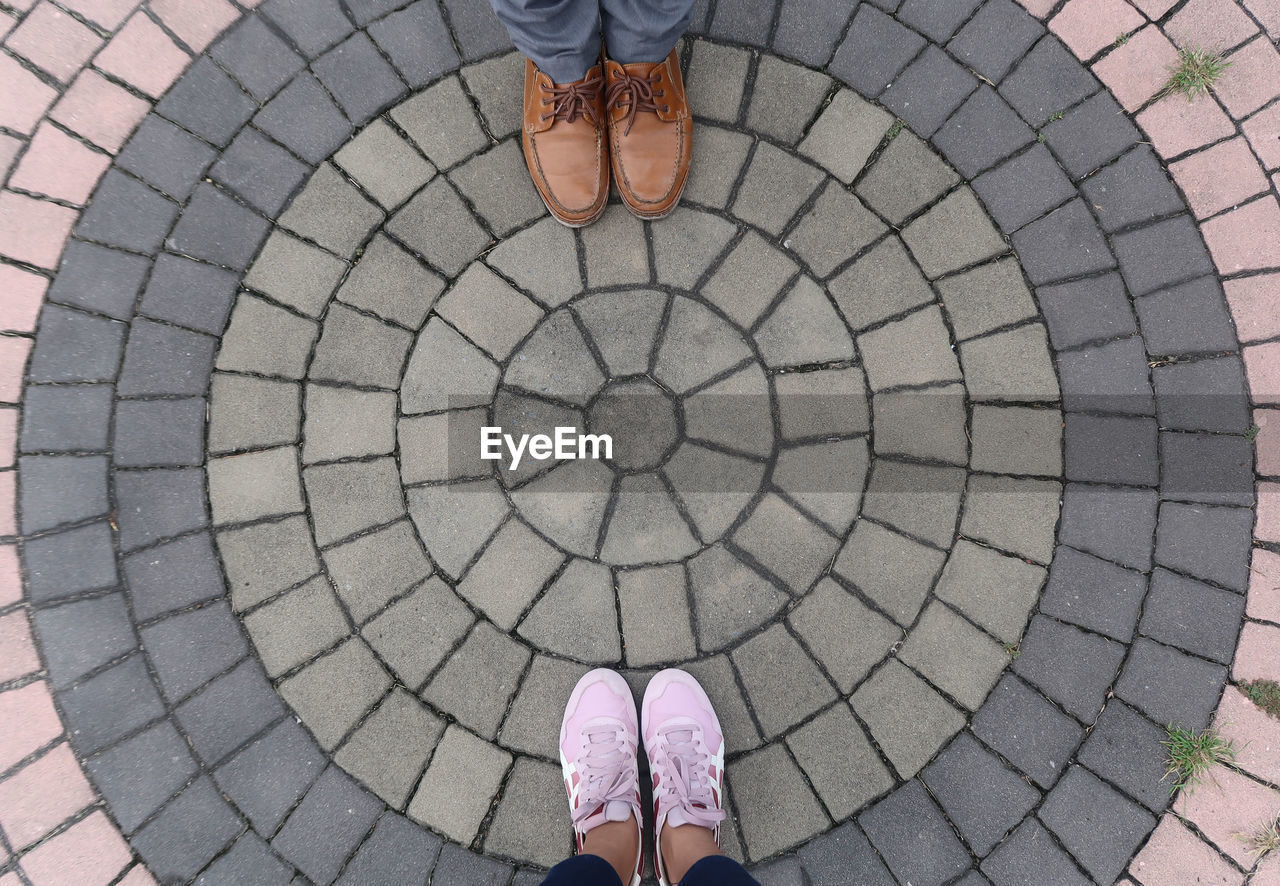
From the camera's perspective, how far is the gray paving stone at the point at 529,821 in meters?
2.46

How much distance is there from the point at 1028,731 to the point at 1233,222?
6.87 ft

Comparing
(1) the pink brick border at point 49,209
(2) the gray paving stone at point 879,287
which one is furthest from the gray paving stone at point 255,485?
(2) the gray paving stone at point 879,287

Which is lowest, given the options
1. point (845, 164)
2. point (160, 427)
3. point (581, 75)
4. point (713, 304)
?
point (160, 427)

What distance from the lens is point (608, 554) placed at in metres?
2.61

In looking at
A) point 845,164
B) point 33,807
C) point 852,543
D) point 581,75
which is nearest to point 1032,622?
point 852,543

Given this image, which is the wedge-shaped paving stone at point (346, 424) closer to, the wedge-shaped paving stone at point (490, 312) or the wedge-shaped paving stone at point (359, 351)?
the wedge-shaped paving stone at point (359, 351)

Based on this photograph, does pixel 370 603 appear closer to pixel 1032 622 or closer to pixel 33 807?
pixel 33 807

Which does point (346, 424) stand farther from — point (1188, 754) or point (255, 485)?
point (1188, 754)

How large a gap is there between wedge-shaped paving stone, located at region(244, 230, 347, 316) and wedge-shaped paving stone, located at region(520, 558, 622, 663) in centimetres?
138

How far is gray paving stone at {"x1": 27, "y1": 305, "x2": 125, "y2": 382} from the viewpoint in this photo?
8.64 feet

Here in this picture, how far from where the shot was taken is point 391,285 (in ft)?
8.89

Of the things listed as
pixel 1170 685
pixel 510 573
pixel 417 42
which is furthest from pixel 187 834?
pixel 1170 685

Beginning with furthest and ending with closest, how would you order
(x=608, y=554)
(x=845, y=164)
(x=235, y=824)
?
(x=845, y=164)
(x=608, y=554)
(x=235, y=824)

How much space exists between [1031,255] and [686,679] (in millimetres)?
2057
